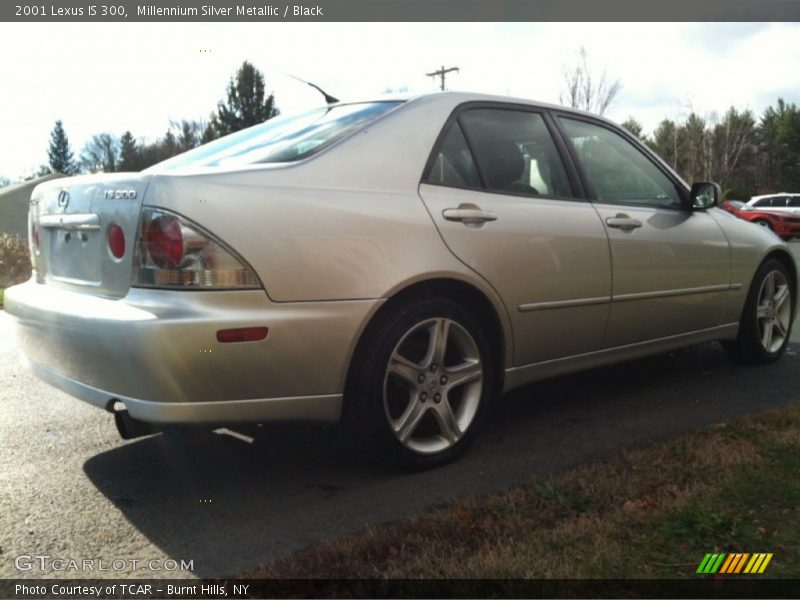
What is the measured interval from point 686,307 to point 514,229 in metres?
1.61

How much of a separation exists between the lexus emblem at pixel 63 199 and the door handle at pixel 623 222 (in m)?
2.62

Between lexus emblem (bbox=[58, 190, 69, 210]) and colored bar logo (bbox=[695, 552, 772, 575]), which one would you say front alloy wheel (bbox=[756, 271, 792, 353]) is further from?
lexus emblem (bbox=[58, 190, 69, 210])

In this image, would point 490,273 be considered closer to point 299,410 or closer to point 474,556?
point 299,410

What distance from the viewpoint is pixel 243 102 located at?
64.6 metres

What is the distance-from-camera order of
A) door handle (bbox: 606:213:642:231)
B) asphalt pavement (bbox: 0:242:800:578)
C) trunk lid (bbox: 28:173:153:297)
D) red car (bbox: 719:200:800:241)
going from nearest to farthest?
asphalt pavement (bbox: 0:242:800:578)
trunk lid (bbox: 28:173:153:297)
door handle (bbox: 606:213:642:231)
red car (bbox: 719:200:800:241)

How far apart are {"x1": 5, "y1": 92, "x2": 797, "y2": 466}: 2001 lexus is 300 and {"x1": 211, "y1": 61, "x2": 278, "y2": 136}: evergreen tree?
205ft

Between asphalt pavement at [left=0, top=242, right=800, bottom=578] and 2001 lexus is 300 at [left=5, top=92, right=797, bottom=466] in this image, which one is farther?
2001 lexus is 300 at [left=5, top=92, right=797, bottom=466]

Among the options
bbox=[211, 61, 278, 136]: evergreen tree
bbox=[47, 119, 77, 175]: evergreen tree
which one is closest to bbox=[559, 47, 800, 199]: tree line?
bbox=[211, 61, 278, 136]: evergreen tree

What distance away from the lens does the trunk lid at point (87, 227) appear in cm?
281

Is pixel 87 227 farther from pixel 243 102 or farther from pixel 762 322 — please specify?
pixel 243 102

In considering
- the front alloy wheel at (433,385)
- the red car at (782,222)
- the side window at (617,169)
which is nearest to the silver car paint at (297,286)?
the front alloy wheel at (433,385)

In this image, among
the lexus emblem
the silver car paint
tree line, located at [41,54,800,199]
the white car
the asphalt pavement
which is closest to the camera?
the asphalt pavement

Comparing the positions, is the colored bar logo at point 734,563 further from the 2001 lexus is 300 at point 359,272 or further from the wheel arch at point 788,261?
the wheel arch at point 788,261

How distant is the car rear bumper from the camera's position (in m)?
2.64
